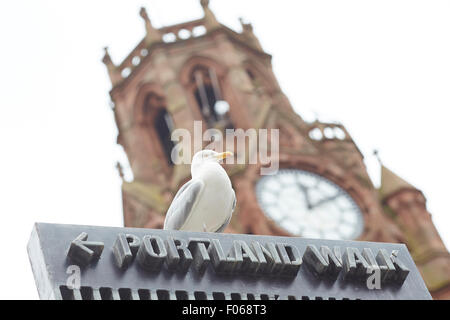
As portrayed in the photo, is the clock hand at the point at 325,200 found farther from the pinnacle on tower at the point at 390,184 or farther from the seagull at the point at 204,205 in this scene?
the seagull at the point at 204,205

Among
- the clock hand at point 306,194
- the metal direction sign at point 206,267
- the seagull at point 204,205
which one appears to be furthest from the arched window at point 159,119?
the metal direction sign at point 206,267

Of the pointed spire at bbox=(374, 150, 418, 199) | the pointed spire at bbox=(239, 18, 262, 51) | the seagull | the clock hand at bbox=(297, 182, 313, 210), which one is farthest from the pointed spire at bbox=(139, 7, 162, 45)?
the seagull

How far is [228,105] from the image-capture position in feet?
113

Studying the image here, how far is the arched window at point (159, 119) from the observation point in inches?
1407

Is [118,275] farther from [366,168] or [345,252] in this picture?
[366,168]

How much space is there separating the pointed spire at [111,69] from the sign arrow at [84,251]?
29632mm

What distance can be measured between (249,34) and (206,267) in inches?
1228

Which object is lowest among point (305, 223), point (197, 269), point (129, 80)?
point (305, 223)

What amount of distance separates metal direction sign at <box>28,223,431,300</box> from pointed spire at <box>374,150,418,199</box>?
2333 cm

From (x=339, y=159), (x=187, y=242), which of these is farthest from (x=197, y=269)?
(x=339, y=159)

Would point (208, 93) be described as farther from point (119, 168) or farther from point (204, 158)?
point (204, 158)

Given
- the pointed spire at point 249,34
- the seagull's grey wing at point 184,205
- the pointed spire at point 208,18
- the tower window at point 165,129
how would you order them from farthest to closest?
1. the pointed spire at point 249,34
2. the pointed spire at point 208,18
3. the tower window at point 165,129
4. the seagull's grey wing at point 184,205
